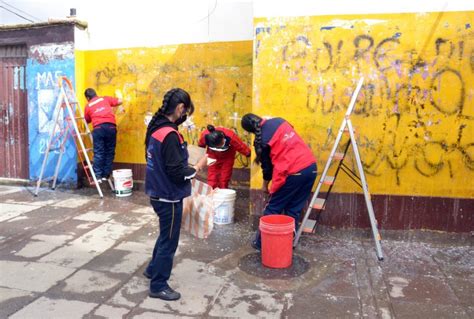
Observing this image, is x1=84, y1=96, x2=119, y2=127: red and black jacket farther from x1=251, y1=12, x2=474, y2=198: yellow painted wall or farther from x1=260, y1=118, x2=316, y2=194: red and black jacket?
x1=260, y1=118, x2=316, y2=194: red and black jacket

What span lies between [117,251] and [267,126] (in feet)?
7.41

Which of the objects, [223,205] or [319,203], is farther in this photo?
[223,205]

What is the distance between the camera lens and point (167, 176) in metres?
3.77

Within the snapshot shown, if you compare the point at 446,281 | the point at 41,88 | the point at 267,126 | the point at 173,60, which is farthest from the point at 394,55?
the point at 41,88

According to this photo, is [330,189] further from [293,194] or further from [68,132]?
[68,132]

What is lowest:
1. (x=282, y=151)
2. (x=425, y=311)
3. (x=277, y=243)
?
(x=425, y=311)

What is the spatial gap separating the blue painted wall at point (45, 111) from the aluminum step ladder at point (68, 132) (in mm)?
131

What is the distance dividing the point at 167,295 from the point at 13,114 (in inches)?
246

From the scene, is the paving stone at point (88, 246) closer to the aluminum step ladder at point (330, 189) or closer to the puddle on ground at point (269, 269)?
the puddle on ground at point (269, 269)

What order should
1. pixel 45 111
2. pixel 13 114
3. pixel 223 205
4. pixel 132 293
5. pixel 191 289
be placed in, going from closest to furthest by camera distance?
1. pixel 132 293
2. pixel 191 289
3. pixel 223 205
4. pixel 45 111
5. pixel 13 114

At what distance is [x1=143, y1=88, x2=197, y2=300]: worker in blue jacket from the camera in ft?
12.1

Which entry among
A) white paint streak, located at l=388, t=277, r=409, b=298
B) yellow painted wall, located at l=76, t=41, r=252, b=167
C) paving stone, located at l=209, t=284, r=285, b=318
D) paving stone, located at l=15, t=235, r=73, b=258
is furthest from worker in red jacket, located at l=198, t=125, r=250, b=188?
white paint streak, located at l=388, t=277, r=409, b=298

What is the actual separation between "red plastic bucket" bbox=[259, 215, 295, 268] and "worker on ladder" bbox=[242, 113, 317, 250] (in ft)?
0.95

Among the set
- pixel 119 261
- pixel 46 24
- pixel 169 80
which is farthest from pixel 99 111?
pixel 119 261
